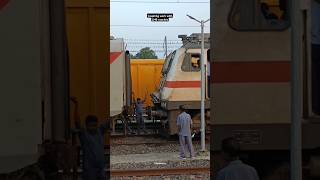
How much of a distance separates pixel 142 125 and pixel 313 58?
19.0 metres

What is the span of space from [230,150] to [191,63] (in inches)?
637

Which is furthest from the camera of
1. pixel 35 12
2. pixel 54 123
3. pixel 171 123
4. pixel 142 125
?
pixel 142 125

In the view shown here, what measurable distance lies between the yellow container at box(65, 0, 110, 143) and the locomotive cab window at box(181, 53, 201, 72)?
14623mm

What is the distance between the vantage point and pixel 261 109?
6184mm

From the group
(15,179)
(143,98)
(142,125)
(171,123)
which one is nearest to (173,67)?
(171,123)

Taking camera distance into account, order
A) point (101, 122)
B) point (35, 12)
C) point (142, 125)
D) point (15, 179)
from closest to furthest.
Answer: point (35, 12), point (15, 179), point (101, 122), point (142, 125)

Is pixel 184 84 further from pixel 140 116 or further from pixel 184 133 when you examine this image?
pixel 184 133

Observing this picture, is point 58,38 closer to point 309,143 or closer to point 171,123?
point 309,143

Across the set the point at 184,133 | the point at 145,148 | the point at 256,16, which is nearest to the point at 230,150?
the point at 256,16

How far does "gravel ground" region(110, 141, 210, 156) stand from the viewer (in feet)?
60.8

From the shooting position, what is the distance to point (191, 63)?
21.7 meters

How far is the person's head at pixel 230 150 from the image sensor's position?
5.64 m

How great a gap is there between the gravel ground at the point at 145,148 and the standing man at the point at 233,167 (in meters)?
12.5

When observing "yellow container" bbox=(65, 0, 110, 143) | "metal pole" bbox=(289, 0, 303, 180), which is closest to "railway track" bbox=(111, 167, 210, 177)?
"yellow container" bbox=(65, 0, 110, 143)
